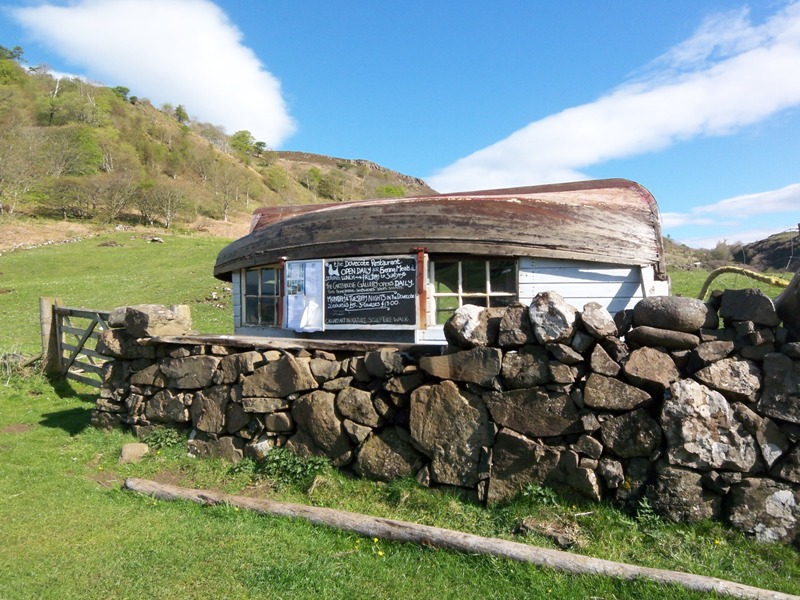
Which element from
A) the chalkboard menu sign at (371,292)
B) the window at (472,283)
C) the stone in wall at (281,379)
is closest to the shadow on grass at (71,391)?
the chalkboard menu sign at (371,292)

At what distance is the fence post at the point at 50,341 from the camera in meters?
10.8

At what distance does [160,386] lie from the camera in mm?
7078

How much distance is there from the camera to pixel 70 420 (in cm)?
841

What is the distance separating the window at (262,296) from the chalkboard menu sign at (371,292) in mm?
1293

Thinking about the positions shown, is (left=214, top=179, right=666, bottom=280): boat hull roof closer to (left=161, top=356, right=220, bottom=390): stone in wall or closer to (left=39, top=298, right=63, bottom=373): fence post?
(left=161, top=356, right=220, bottom=390): stone in wall

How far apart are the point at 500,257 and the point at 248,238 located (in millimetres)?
4789

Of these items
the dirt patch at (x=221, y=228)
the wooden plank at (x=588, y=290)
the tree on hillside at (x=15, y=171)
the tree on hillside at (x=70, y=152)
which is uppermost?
the tree on hillside at (x=70, y=152)

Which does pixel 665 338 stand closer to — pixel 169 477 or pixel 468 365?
pixel 468 365

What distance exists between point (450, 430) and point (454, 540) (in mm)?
1077

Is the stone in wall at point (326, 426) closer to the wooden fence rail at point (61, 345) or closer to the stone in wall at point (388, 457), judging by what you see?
the stone in wall at point (388, 457)

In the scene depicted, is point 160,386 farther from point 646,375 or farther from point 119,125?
point 119,125

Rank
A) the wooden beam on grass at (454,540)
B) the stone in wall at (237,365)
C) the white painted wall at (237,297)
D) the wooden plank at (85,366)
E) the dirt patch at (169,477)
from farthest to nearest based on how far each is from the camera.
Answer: the white painted wall at (237,297), the wooden plank at (85,366), the stone in wall at (237,365), the dirt patch at (169,477), the wooden beam on grass at (454,540)

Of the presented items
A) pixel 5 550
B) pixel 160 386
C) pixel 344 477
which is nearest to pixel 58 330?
pixel 160 386

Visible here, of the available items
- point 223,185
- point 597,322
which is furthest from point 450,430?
point 223,185
